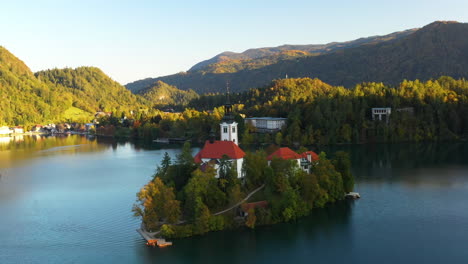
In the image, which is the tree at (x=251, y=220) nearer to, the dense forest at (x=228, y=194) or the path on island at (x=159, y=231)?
the dense forest at (x=228, y=194)

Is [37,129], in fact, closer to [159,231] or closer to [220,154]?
[220,154]

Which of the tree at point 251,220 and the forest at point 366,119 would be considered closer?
the tree at point 251,220

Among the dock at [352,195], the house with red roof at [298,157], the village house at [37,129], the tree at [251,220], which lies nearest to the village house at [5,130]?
the village house at [37,129]

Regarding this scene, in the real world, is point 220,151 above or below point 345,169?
above

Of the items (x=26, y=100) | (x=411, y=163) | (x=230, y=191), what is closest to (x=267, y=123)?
(x=411, y=163)

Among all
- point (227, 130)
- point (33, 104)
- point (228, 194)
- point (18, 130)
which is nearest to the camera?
point (228, 194)

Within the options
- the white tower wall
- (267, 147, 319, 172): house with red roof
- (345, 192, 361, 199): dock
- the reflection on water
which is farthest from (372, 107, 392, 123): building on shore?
the white tower wall

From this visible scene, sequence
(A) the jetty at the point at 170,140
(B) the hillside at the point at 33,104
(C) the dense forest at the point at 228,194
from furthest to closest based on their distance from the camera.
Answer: (B) the hillside at the point at 33,104 → (A) the jetty at the point at 170,140 → (C) the dense forest at the point at 228,194
